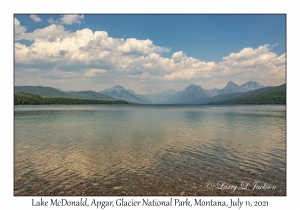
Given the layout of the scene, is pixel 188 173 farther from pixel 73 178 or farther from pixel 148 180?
pixel 73 178

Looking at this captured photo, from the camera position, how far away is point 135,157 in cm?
2750

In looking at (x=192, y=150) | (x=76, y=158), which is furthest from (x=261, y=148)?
(x=76, y=158)

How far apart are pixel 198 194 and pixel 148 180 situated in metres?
4.74

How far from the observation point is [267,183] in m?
19.0

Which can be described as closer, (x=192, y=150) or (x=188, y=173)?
(x=188, y=173)

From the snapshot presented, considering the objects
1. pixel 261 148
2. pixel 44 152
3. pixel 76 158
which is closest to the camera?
pixel 76 158
